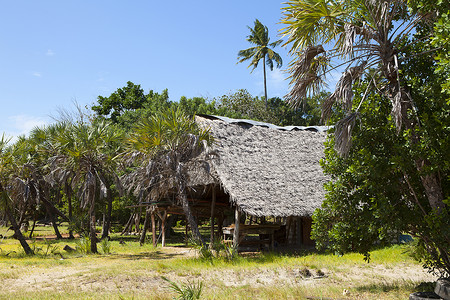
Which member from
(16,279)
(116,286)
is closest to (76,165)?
(16,279)

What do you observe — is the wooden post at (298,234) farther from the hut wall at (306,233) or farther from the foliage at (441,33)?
the foliage at (441,33)

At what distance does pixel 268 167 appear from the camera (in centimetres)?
1653

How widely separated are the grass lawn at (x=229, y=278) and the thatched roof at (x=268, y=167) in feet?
6.53

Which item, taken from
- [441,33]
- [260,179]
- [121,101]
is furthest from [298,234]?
[121,101]

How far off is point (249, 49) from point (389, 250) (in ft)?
103

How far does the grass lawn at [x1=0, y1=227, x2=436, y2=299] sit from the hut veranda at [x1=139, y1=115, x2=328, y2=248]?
1944mm

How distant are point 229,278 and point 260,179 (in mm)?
5994

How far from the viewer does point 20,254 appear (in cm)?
1616

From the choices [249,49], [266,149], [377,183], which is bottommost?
[377,183]

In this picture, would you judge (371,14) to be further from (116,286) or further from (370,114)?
(116,286)

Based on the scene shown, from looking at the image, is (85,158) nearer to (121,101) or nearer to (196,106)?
(196,106)

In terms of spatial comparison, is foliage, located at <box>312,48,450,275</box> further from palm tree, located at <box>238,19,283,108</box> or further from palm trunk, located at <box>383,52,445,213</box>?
palm tree, located at <box>238,19,283,108</box>

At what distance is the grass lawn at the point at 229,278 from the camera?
26.1ft

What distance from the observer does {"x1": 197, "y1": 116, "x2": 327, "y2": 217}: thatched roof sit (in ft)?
46.9
